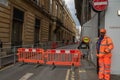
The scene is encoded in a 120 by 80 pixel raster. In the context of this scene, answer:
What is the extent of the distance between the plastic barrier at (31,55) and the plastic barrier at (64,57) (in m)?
0.51

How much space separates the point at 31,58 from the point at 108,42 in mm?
7329

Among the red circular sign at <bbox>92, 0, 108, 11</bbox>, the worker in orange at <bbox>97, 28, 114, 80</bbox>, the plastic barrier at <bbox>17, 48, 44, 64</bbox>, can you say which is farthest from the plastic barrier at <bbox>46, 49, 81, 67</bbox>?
the worker in orange at <bbox>97, 28, 114, 80</bbox>

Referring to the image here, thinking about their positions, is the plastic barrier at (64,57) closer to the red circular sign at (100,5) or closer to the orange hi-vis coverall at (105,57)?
the red circular sign at (100,5)

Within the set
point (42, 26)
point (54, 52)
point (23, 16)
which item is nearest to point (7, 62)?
point (54, 52)

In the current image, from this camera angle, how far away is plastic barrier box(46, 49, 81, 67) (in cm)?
1380

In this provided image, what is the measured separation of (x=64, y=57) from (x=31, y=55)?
84.4 inches

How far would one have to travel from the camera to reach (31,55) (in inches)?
592

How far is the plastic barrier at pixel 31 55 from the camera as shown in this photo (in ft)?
47.9

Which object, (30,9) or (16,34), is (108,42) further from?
(30,9)

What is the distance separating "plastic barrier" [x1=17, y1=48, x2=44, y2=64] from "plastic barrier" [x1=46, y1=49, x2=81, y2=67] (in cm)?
51

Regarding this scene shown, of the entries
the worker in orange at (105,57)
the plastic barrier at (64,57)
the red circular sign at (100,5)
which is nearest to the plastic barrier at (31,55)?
the plastic barrier at (64,57)

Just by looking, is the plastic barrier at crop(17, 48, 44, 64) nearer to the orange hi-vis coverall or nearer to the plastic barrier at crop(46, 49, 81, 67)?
the plastic barrier at crop(46, 49, 81, 67)

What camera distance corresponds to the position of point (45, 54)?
14477 mm

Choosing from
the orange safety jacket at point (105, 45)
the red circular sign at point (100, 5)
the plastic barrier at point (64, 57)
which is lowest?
the plastic barrier at point (64, 57)
